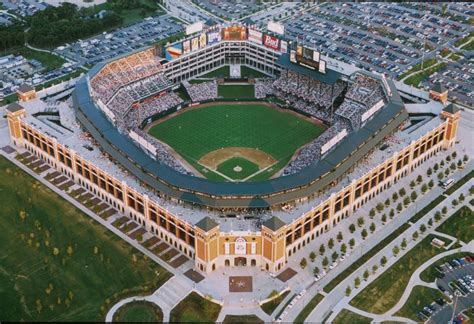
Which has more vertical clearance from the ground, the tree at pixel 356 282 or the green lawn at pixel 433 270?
the tree at pixel 356 282

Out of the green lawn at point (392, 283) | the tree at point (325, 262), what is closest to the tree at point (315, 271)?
the tree at point (325, 262)

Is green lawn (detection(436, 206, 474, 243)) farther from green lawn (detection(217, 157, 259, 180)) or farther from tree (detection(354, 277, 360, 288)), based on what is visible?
green lawn (detection(217, 157, 259, 180))

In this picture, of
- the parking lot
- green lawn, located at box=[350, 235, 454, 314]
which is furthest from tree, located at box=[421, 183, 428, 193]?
the parking lot

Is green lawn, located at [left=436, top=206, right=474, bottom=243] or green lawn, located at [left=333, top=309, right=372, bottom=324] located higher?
green lawn, located at [left=436, top=206, right=474, bottom=243]

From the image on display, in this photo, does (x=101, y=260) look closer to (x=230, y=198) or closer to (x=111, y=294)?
(x=111, y=294)

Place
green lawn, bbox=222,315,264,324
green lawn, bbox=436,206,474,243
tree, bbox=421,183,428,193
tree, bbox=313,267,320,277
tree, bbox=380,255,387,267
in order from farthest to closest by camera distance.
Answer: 1. tree, bbox=421,183,428,193
2. green lawn, bbox=436,206,474,243
3. tree, bbox=380,255,387,267
4. tree, bbox=313,267,320,277
5. green lawn, bbox=222,315,264,324

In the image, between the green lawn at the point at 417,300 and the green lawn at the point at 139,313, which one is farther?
the green lawn at the point at 417,300

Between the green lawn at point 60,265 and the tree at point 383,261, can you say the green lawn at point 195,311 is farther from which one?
the tree at point 383,261

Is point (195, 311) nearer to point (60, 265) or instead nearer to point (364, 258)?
point (60, 265)
